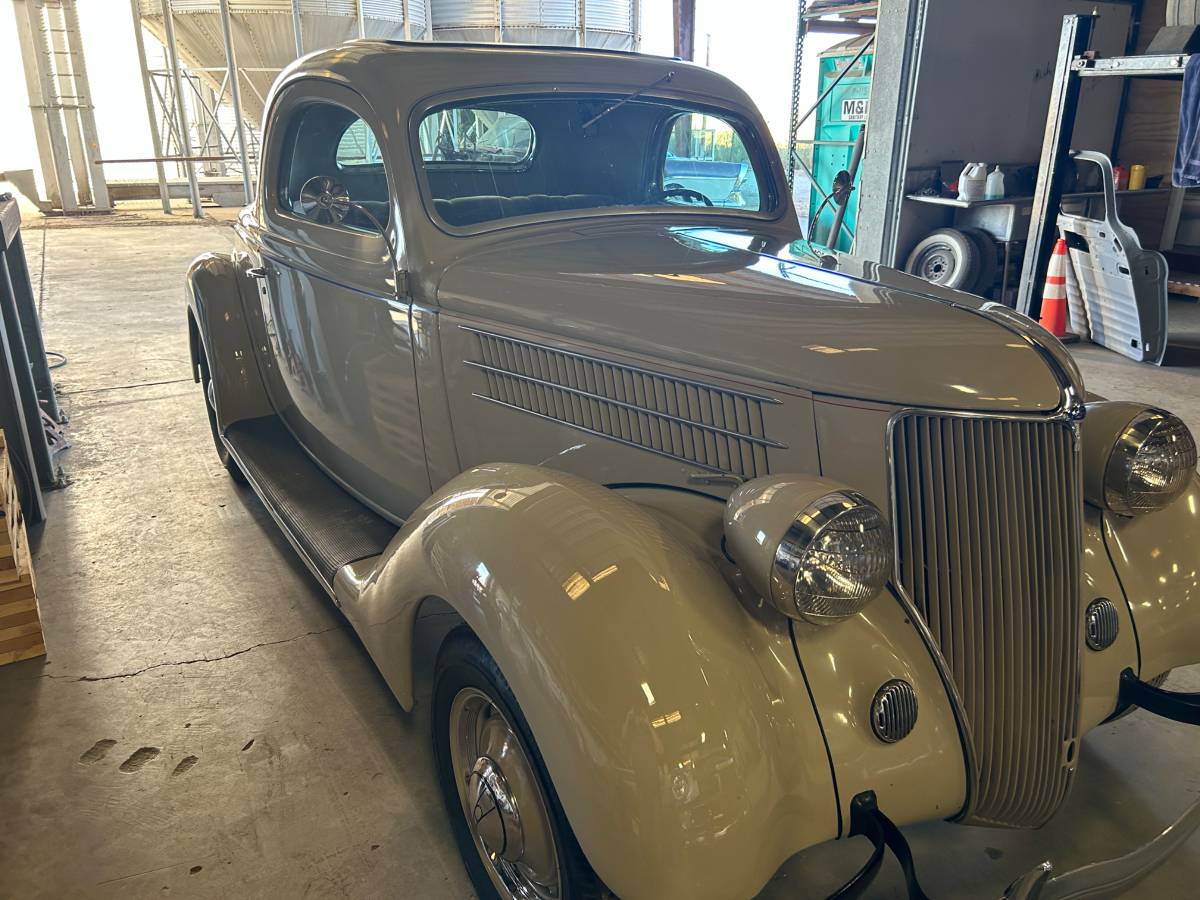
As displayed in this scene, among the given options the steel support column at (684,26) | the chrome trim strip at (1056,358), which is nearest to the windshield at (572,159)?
the chrome trim strip at (1056,358)

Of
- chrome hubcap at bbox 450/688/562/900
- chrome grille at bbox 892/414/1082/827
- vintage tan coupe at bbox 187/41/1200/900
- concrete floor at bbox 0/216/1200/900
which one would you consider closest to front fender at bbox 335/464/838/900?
vintage tan coupe at bbox 187/41/1200/900

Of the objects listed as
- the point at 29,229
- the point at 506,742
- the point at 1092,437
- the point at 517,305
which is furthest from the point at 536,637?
the point at 29,229

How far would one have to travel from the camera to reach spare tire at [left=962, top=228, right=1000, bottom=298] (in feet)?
22.5

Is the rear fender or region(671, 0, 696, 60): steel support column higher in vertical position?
region(671, 0, 696, 60): steel support column

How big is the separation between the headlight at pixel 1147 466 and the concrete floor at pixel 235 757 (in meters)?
0.75

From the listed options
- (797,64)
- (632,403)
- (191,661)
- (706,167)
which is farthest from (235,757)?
(797,64)

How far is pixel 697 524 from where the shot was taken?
167 centimetres

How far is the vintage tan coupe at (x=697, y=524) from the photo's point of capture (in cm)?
136

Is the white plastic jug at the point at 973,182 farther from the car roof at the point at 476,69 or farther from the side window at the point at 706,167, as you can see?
the car roof at the point at 476,69

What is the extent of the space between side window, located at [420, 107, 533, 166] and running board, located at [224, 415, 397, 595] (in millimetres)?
1135

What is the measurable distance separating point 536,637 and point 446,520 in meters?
0.39

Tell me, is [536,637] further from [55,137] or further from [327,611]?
[55,137]

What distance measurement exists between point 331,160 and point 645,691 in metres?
2.41

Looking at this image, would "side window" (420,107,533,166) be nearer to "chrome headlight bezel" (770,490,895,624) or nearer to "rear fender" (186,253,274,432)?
"rear fender" (186,253,274,432)
